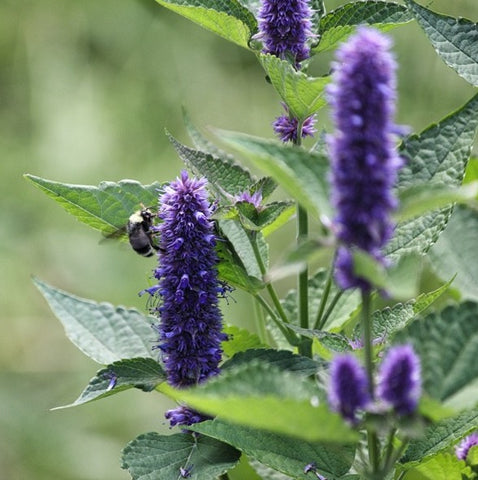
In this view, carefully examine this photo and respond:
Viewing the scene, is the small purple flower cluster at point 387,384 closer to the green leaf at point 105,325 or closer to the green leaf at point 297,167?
the green leaf at point 297,167

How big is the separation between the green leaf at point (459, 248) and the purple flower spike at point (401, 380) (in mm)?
924

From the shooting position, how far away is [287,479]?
141 cm

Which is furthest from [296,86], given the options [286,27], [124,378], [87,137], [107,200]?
[87,137]

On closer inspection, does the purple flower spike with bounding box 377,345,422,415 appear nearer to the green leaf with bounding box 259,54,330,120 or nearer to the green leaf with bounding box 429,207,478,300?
the green leaf with bounding box 259,54,330,120

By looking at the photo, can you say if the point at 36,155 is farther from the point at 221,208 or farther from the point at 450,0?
the point at 221,208

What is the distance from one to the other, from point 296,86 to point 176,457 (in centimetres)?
49

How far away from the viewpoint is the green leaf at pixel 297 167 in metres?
0.76

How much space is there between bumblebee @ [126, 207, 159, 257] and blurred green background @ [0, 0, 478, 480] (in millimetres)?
2045

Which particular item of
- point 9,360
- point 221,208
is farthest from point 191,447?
point 9,360

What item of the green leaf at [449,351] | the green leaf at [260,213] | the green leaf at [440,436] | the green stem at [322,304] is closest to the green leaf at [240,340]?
the green stem at [322,304]

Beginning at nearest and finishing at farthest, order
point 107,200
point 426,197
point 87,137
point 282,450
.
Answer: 1. point 426,197
2. point 282,450
3. point 107,200
4. point 87,137

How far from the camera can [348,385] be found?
0.80 metres

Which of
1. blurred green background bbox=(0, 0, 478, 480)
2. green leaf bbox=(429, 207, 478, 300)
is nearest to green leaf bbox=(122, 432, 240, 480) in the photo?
green leaf bbox=(429, 207, 478, 300)

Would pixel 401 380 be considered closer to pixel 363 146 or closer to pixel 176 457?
pixel 363 146
